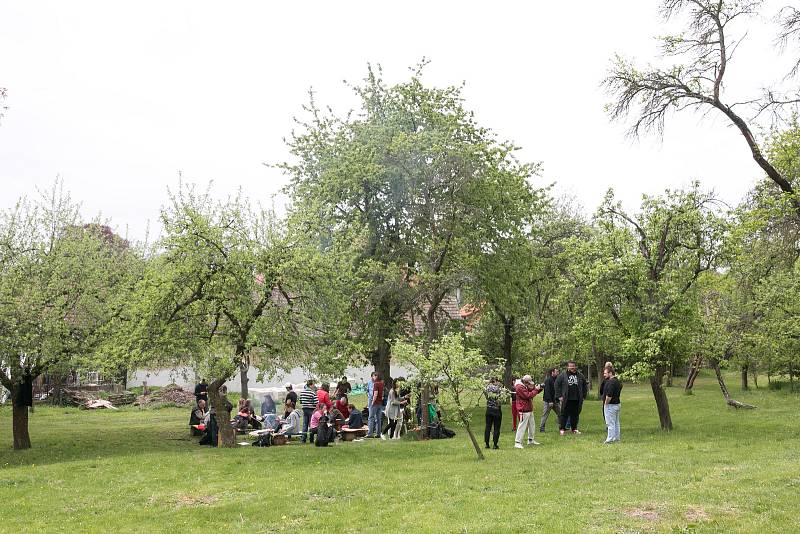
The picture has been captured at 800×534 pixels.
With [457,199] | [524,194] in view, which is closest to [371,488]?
[457,199]

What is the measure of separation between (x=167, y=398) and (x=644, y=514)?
2712 cm

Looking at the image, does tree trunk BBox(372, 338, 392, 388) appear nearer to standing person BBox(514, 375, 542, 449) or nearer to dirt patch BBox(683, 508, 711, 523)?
standing person BBox(514, 375, 542, 449)

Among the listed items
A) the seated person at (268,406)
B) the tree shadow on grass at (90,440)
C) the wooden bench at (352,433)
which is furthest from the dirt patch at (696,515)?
the seated person at (268,406)

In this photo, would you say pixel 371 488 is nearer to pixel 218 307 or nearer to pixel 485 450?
pixel 485 450

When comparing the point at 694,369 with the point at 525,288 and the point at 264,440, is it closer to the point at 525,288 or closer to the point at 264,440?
the point at 525,288

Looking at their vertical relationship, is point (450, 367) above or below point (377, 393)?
above

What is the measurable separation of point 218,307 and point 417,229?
7.11 m

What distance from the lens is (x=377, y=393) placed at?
19.3 meters

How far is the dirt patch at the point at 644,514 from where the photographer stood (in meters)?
9.25

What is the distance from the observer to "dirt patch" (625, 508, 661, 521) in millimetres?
9252

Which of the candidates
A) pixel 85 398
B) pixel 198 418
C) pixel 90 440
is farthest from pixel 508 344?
pixel 85 398

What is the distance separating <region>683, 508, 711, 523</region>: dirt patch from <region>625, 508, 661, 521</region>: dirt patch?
0.37 meters

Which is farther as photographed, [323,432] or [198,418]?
[198,418]

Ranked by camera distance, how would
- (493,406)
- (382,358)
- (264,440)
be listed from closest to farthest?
(493,406) < (264,440) < (382,358)
